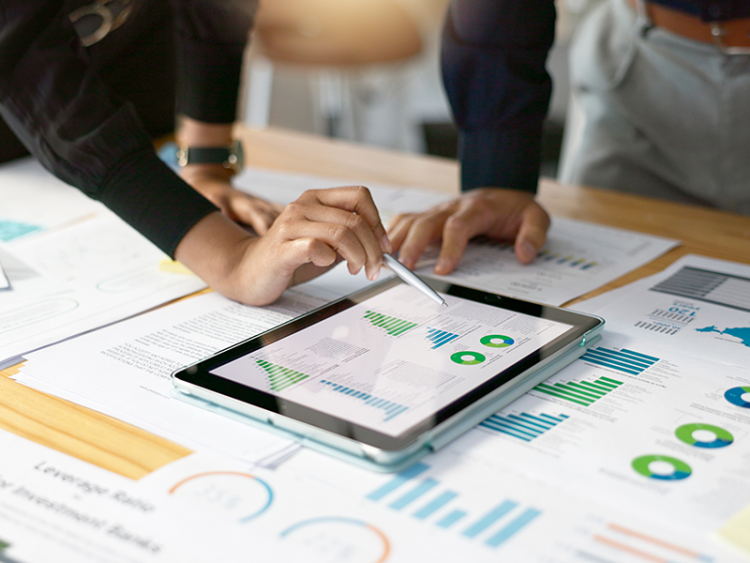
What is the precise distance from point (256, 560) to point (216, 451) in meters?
0.10

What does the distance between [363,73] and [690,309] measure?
120 inches

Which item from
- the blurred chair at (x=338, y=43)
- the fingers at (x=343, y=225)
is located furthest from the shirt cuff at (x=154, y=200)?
the blurred chair at (x=338, y=43)

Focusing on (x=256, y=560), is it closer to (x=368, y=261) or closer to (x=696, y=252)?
(x=368, y=261)

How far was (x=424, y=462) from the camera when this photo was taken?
1.47 feet

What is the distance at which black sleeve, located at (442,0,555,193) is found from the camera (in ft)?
2.91

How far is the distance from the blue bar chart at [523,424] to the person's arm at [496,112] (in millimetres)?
354

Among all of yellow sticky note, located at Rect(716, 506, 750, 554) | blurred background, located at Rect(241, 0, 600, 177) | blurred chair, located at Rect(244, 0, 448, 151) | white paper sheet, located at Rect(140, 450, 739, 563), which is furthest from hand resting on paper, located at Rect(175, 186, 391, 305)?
blurred chair, located at Rect(244, 0, 448, 151)

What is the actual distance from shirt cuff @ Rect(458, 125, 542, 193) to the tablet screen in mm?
292

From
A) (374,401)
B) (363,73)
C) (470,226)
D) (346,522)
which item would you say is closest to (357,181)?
(470,226)

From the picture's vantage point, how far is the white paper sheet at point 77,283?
64cm

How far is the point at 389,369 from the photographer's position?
0.53 meters

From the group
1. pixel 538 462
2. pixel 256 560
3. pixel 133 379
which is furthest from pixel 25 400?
pixel 538 462

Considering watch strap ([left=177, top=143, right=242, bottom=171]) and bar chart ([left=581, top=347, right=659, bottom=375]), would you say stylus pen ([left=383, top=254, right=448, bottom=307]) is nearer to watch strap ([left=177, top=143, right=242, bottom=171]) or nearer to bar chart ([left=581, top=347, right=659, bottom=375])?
bar chart ([left=581, top=347, right=659, bottom=375])

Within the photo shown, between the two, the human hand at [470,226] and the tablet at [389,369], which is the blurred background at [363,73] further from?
the tablet at [389,369]
